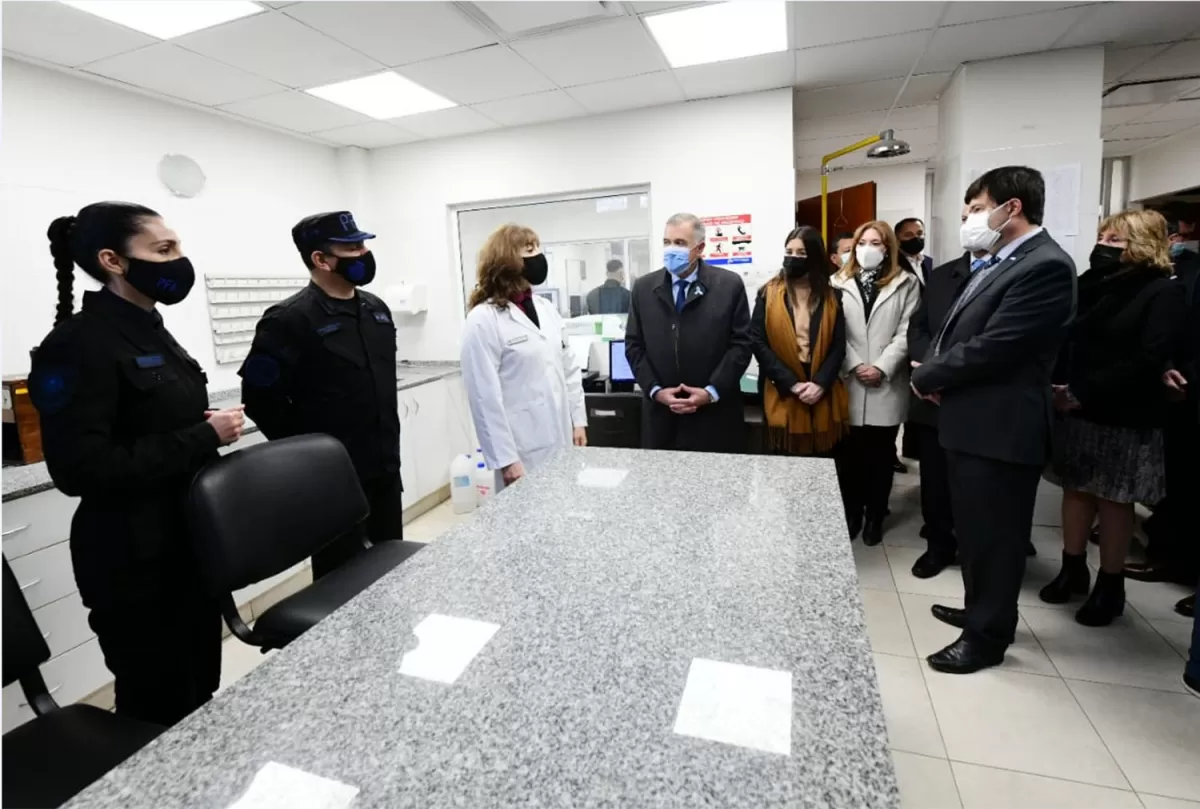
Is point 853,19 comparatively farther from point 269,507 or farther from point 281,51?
point 269,507

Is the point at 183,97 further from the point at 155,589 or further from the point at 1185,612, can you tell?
the point at 1185,612

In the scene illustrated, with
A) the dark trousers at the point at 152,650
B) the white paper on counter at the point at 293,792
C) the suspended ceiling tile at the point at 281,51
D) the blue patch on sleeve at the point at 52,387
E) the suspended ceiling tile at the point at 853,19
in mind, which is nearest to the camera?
the white paper on counter at the point at 293,792

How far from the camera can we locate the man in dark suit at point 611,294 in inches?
172

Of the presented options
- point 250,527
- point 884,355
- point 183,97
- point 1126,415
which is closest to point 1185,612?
point 1126,415

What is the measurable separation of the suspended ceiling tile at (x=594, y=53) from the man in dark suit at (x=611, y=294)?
4.38 feet

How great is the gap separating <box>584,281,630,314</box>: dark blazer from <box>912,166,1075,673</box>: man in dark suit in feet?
8.48

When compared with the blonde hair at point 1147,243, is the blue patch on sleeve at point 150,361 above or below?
below

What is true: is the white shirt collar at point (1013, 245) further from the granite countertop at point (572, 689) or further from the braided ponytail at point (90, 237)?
the braided ponytail at point (90, 237)

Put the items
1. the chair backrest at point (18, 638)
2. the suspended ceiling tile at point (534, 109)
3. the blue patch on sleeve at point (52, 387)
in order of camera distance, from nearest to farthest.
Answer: the chair backrest at point (18, 638)
the blue patch on sleeve at point (52, 387)
the suspended ceiling tile at point (534, 109)

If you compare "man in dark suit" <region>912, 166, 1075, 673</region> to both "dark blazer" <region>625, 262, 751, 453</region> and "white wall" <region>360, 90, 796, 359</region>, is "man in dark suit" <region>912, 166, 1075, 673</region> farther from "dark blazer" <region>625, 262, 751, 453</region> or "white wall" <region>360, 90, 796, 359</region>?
"white wall" <region>360, 90, 796, 359</region>

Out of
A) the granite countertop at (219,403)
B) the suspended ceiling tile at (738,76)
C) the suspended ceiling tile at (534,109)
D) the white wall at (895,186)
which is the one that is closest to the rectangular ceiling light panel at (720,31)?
the suspended ceiling tile at (738,76)

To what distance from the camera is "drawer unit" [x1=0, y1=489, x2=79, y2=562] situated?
1810 mm

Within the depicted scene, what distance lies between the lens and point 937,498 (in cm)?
273

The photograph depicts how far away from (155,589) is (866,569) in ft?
8.72
